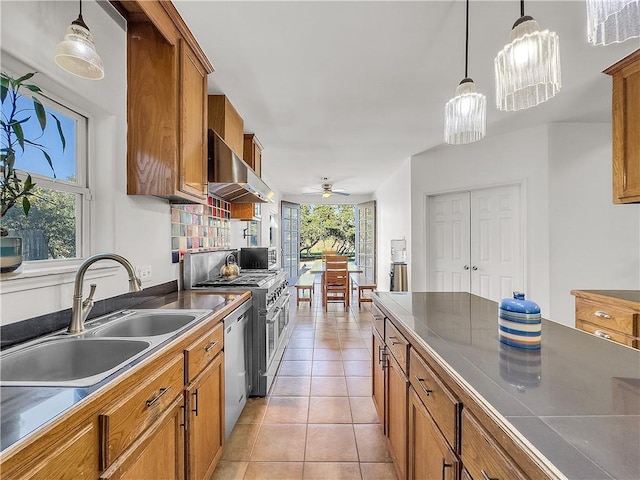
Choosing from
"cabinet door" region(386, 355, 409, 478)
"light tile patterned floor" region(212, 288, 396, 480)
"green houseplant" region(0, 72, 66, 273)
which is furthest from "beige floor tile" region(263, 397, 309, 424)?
"green houseplant" region(0, 72, 66, 273)

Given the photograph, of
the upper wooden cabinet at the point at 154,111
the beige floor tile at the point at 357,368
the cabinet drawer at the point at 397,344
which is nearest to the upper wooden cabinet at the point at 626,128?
the cabinet drawer at the point at 397,344

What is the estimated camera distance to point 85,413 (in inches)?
31.2

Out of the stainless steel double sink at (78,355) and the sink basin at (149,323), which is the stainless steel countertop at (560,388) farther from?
the sink basin at (149,323)

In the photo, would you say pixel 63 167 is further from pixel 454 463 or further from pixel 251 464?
pixel 454 463

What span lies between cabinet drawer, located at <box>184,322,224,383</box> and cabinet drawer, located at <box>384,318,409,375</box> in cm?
96

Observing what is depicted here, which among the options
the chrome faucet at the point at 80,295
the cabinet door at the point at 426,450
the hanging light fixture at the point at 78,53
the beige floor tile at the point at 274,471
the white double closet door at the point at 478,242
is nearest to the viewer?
the cabinet door at the point at 426,450

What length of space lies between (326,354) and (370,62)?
2.90 metres

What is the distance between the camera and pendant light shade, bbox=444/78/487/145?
1.61 metres

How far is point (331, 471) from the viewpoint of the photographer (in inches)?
70.7

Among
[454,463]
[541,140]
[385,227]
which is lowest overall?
[454,463]

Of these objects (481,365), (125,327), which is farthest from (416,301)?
(125,327)

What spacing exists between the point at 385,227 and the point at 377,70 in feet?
15.7

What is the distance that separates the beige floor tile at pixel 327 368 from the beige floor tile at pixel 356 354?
0.65ft

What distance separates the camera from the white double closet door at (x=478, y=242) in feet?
12.9
